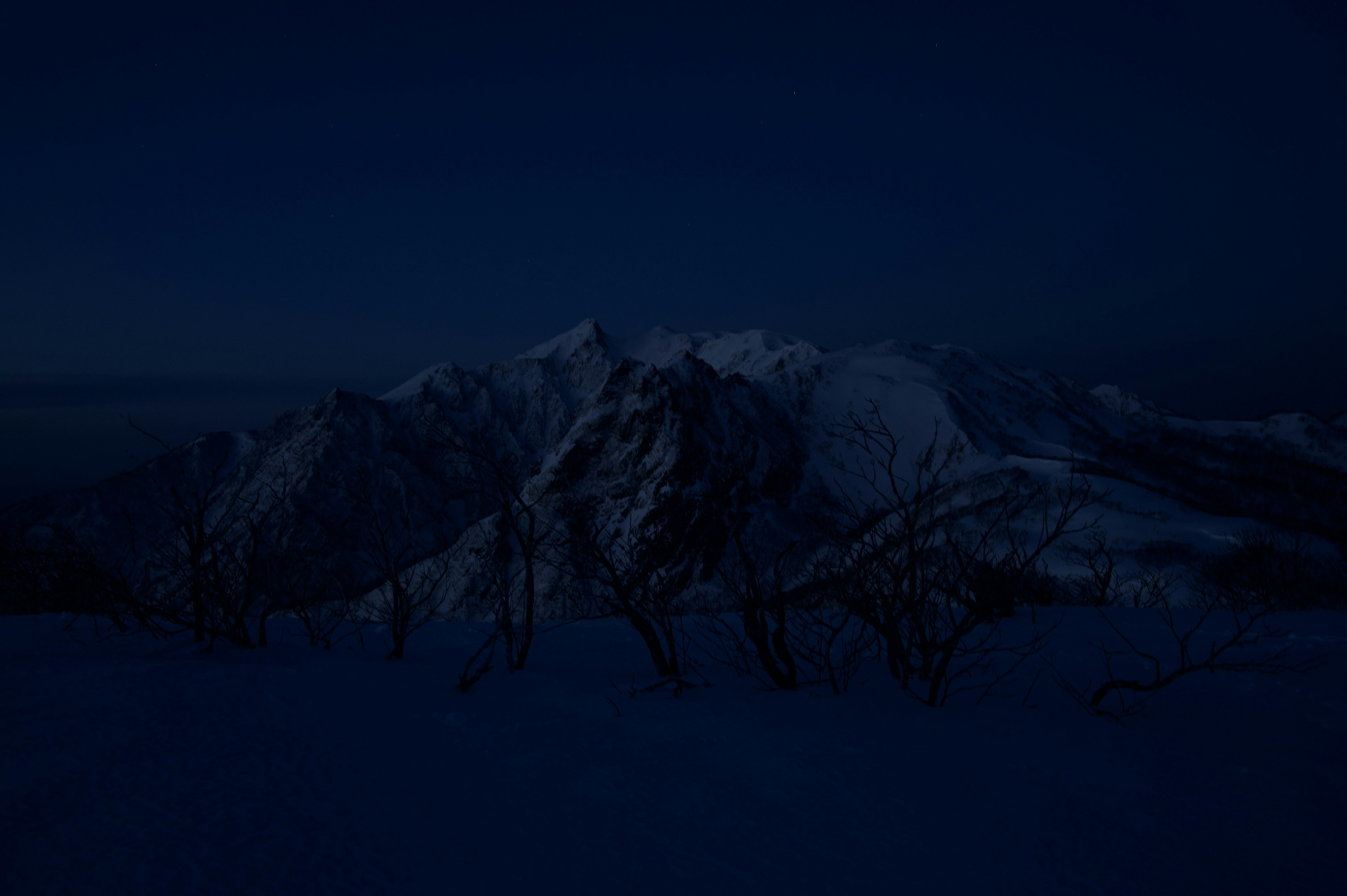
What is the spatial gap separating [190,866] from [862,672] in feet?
18.4

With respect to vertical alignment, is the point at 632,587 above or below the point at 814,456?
above

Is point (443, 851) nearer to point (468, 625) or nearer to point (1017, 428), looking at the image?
point (468, 625)

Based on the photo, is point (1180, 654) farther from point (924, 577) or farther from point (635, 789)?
point (635, 789)

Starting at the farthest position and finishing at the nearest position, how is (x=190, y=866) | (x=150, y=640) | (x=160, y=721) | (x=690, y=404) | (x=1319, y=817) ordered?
(x=690, y=404), (x=150, y=640), (x=160, y=721), (x=1319, y=817), (x=190, y=866)

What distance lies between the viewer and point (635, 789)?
3.63 m

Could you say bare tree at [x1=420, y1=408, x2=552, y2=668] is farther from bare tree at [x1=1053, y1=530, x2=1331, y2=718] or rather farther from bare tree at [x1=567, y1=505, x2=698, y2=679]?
bare tree at [x1=1053, y1=530, x2=1331, y2=718]

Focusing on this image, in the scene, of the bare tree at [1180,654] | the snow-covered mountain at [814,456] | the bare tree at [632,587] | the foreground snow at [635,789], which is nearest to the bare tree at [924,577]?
the foreground snow at [635,789]

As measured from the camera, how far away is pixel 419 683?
18.8 ft

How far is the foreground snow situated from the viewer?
2.76 metres

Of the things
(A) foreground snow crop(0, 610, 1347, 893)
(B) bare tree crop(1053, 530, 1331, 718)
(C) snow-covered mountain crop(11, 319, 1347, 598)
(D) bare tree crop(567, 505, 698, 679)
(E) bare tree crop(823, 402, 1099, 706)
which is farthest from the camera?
(C) snow-covered mountain crop(11, 319, 1347, 598)

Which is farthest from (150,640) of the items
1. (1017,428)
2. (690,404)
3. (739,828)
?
(1017,428)

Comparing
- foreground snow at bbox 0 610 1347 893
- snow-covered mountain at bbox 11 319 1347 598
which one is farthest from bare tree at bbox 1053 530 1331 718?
snow-covered mountain at bbox 11 319 1347 598

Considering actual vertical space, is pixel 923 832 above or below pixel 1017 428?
above

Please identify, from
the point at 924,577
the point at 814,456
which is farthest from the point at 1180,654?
the point at 814,456
